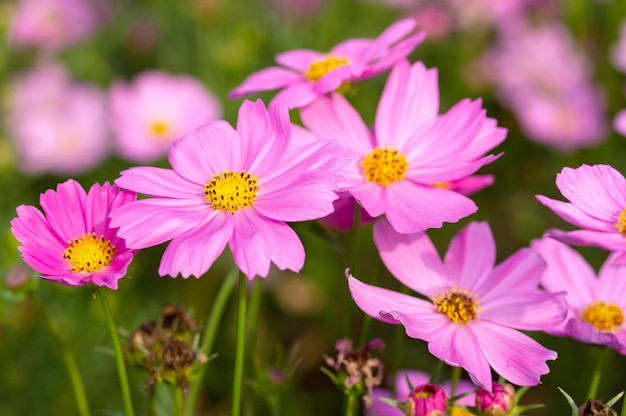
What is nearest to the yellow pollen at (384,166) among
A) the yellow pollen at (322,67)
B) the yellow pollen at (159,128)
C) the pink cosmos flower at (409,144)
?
the pink cosmos flower at (409,144)

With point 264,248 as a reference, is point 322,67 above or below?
above

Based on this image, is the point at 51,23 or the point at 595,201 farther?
the point at 51,23

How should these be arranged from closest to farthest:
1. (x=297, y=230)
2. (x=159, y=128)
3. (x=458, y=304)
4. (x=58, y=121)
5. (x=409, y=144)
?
1. (x=458, y=304)
2. (x=409, y=144)
3. (x=297, y=230)
4. (x=159, y=128)
5. (x=58, y=121)

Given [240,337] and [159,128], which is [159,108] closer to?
[159,128]

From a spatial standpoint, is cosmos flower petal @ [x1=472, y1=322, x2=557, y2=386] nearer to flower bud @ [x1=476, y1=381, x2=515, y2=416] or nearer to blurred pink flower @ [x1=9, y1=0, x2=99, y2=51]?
flower bud @ [x1=476, y1=381, x2=515, y2=416]

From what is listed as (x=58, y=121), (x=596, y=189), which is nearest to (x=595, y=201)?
(x=596, y=189)

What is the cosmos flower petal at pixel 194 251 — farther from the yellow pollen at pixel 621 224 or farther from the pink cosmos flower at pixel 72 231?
the yellow pollen at pixel 621 224

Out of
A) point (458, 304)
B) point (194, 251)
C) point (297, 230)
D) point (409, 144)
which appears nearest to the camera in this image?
point (194, 251)
